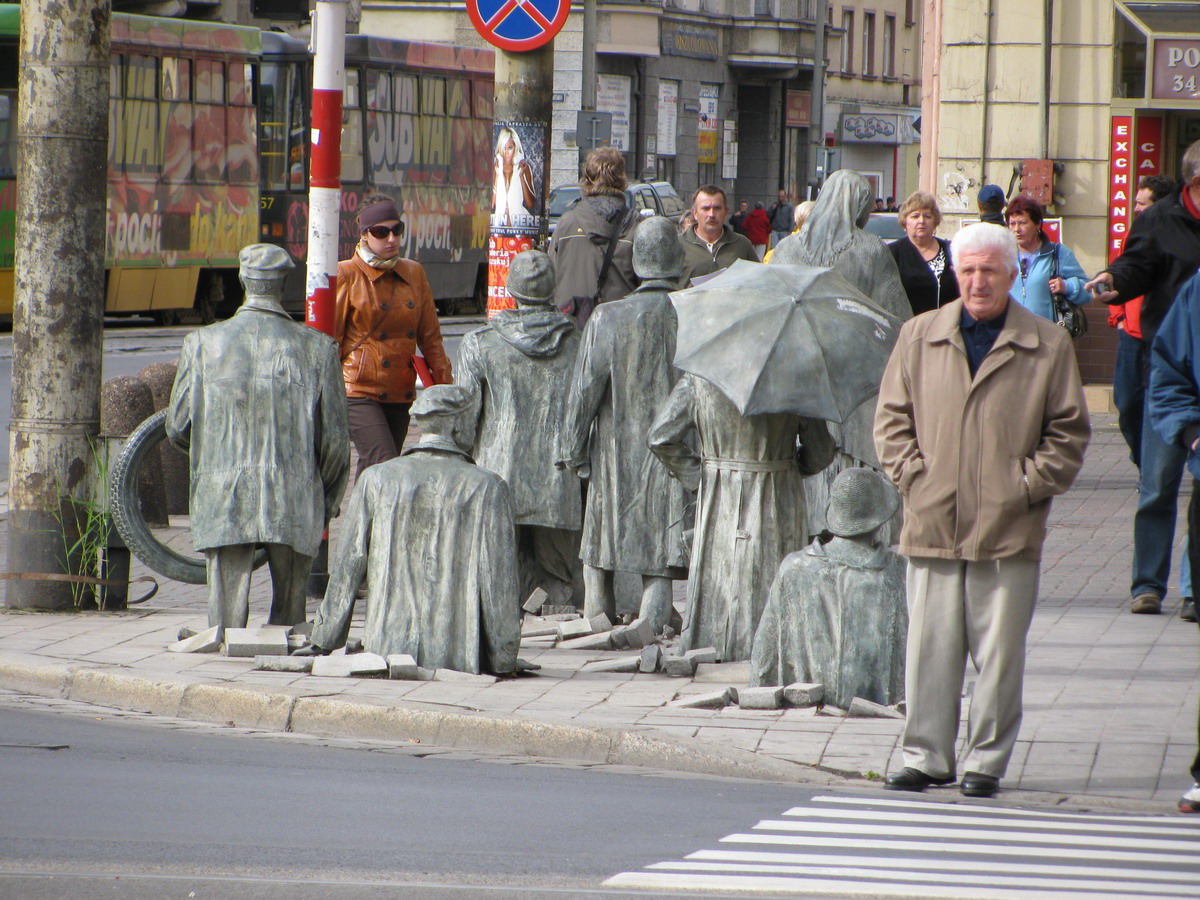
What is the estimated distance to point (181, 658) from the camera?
8.27 m

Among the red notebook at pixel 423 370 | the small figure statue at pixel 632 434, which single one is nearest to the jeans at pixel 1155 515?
the small figure statue at pixel 632 434

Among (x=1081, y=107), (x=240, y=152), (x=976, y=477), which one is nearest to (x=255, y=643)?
(x=976, y=477)

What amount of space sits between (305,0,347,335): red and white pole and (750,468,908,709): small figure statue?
10.1 feet

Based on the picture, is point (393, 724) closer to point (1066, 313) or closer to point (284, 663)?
point (284, 663)

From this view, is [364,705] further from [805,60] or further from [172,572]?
[805,60]

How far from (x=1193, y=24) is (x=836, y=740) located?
1260cm

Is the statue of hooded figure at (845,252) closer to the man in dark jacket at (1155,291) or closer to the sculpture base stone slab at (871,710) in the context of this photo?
the man in dark jacket at (1155,291)

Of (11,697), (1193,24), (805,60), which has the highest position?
(805,60)

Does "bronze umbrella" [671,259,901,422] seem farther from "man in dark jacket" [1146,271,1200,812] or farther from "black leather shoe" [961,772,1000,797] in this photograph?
"black leather shoe" [961,772,1000,797]

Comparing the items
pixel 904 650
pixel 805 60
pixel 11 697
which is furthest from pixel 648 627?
pixel 805 60

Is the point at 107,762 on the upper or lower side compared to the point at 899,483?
lower

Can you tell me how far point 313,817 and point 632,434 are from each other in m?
3.21

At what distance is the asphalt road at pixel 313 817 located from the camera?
5.22 metres

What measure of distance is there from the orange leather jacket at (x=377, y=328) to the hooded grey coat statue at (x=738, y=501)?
7.64 feet
